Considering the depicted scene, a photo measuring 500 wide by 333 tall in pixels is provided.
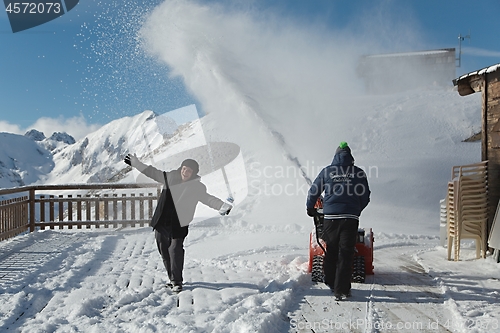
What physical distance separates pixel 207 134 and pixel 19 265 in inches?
869

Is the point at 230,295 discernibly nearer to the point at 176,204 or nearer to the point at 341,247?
the point at 176,204

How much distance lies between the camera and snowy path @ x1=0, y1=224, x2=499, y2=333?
4.20 meters

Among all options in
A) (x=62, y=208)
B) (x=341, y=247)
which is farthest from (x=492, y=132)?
(x=62, y=208)

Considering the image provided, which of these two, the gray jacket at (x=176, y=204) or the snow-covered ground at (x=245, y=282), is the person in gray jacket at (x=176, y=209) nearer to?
the gray jacket at (x=176, y=204)

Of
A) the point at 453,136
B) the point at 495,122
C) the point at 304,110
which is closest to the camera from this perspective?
the point at 495,122

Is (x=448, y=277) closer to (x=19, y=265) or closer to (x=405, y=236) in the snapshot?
(x=405, y=236)

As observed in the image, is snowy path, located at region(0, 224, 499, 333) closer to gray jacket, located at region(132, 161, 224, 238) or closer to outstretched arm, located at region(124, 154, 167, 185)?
gray jacket, located at region(132, 161, 224, 238)

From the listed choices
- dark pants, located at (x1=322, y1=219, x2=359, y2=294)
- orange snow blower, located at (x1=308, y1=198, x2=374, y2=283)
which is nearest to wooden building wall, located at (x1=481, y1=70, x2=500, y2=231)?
orange snow blower, located at (x1=308, y1=198, x2=374, y2=283)

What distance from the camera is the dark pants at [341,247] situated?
5.11 metres

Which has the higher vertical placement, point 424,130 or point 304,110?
point 304,110

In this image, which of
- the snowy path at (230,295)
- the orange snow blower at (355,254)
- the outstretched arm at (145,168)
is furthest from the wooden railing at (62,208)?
the orange snow blower at (355,254)

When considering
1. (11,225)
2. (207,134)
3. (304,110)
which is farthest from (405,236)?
(207,134)

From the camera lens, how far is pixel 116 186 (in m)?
11.8

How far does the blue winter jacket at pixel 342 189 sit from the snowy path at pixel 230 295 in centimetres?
108
